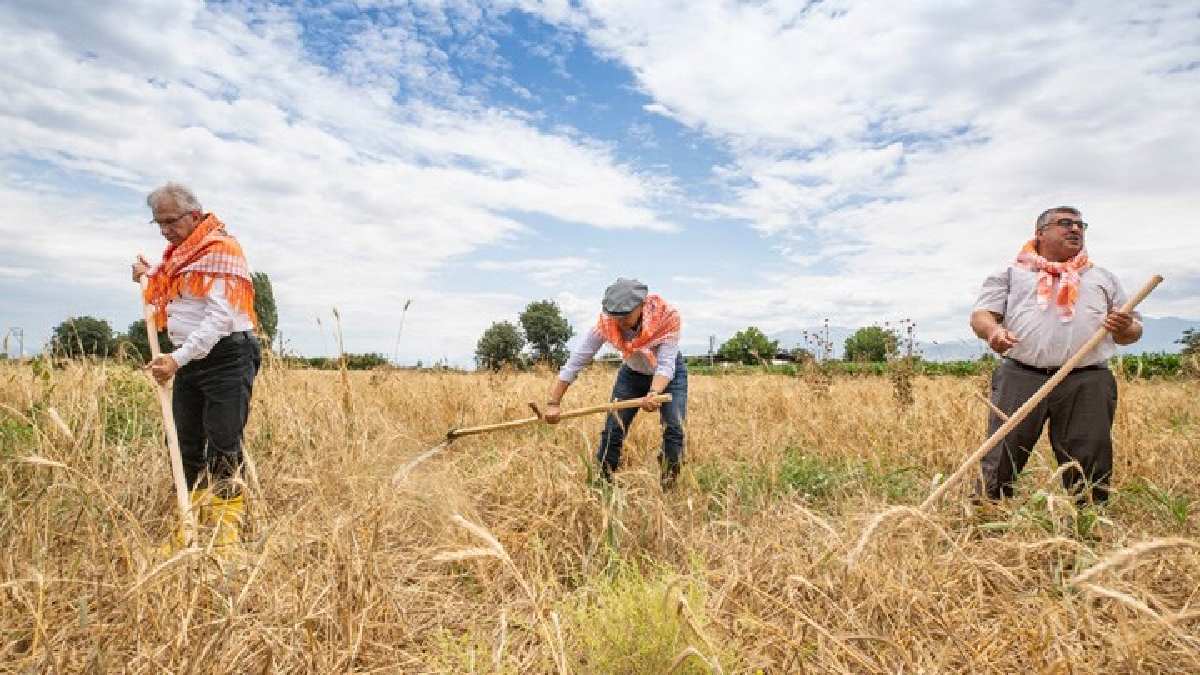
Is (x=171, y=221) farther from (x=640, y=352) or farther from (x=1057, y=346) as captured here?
(x=1057, y=346)

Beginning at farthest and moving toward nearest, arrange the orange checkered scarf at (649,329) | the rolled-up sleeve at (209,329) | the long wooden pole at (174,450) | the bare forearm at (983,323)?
the orange checkered scarf at (649,329)
the bare forearm at (983,323)
the rolled-up sleeve at (209,329)
the long wooden pole at (174,450)

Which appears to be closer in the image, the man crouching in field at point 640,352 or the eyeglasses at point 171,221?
the eyeglasses at point 171,221

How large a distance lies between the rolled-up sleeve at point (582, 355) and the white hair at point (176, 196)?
2.19 metres

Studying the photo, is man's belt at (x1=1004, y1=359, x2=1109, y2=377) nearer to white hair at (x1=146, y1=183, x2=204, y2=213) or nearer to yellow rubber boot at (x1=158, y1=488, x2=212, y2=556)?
yellow rubber boot at (x1=158, y1=488, x2=212, y2=556)

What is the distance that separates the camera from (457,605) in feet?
8.86

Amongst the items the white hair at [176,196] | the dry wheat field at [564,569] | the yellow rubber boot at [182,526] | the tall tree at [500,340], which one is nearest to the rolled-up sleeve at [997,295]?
the dry wheat field at [564,569]

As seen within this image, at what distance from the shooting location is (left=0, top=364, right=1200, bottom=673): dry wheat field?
6.14 feet

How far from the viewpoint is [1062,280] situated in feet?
11.7

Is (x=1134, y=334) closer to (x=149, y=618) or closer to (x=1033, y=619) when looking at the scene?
(x=1033, y=619)

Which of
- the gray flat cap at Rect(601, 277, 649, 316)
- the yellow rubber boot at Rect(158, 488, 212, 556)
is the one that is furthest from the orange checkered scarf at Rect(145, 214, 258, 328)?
the gray flat cap at Rect(601, 277, 649, 316)

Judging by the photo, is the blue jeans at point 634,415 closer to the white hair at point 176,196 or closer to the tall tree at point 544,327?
the white hair at point 176,196

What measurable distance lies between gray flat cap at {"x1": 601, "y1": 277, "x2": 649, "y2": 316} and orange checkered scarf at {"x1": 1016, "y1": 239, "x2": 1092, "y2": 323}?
212 centimetres

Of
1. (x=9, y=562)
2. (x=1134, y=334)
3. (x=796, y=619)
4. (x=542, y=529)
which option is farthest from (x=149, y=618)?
(x=1134, y=334)

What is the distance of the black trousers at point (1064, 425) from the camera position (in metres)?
3.52
